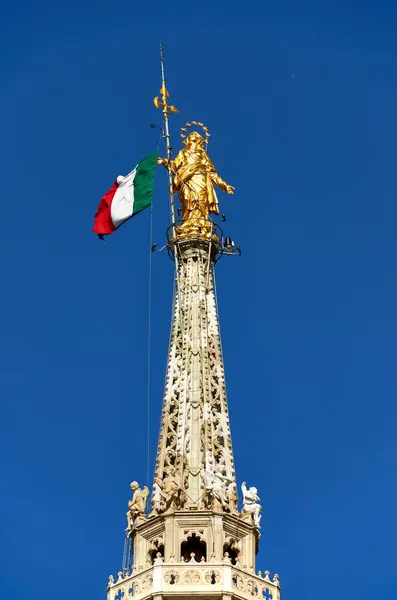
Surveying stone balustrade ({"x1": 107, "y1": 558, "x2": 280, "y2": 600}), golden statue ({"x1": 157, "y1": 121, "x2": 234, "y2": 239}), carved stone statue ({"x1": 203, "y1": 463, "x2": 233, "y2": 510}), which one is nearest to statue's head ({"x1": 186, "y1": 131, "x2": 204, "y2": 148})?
golden statue ({"x1": 157, "y1": 121, "x2": 234, "y2": 239})

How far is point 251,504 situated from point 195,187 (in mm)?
16205

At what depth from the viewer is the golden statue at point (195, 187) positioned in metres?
60.6

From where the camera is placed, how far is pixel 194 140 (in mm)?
63594

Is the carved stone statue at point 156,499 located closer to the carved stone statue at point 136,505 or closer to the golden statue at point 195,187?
the carved stone statue at point 136,505

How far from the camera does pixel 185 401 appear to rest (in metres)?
54.4

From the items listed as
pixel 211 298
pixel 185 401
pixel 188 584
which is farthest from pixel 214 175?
Result: pixel 188 584

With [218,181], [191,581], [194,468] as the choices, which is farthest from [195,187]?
[191,581]

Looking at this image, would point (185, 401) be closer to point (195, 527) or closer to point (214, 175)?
point (195, 527)

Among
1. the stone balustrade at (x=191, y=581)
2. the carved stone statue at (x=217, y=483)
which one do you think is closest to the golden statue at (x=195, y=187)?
the carved stone statue at (x=217, y=483)

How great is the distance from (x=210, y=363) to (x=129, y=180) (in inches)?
383

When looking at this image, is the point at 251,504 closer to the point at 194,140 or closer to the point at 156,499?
the point at 156,499

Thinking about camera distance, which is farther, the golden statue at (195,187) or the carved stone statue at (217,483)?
the golden statue at (195,187)

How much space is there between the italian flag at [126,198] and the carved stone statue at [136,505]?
12895mm

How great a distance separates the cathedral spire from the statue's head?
977mm
